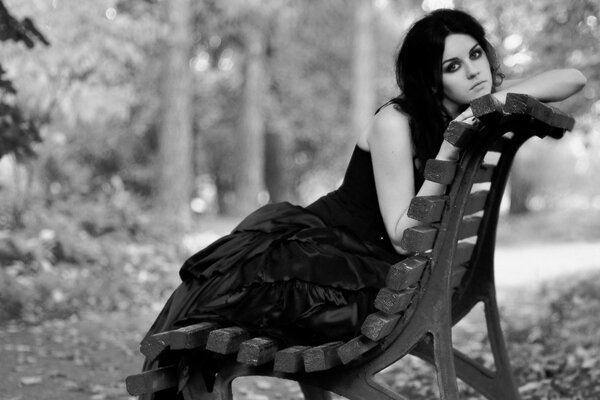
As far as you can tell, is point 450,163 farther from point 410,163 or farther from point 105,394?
point 105,394

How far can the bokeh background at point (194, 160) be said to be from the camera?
5000mm

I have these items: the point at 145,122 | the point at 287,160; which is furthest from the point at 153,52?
the point at 287,160

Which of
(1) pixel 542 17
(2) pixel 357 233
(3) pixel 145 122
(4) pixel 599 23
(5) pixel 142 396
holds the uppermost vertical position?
(3) pixel 145 122

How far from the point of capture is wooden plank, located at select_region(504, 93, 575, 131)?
2236mm

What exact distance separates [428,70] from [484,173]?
0.42m

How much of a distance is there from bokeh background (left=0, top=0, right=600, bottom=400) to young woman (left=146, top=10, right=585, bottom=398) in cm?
140

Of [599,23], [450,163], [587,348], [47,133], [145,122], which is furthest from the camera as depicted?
[145,122]

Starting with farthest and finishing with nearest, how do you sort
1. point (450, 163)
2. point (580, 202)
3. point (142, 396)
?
point (580, 202) → point (142, 396) → point (450, 163)

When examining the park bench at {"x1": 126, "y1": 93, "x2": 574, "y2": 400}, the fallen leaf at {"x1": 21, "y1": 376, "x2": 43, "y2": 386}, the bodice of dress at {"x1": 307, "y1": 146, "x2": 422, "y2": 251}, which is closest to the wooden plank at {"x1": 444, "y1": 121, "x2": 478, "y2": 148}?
the park bench at {"x1": 126, "y1": 93, "x2": 574, "y2": 400}

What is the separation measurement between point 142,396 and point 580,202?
2147 cm

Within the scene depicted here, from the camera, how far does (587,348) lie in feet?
15.9

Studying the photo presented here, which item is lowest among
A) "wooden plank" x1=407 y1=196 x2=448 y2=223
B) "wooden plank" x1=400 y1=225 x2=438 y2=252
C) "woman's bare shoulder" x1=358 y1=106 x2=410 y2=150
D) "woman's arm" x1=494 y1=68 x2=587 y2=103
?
"wooden plank" x1=400 y1=225 x2=438 y2=252

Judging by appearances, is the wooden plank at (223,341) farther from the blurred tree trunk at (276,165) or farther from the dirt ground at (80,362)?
the blurred tree trunk at (276,165)

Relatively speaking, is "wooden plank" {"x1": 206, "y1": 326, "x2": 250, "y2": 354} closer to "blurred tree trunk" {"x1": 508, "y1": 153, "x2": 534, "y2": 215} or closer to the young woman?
the young woman
